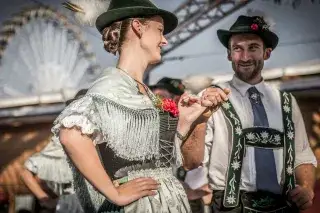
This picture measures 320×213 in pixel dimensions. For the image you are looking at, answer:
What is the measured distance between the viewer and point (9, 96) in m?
2.54

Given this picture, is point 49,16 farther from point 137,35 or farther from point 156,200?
point 156,200

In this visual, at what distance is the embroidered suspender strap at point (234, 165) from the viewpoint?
6.29ft

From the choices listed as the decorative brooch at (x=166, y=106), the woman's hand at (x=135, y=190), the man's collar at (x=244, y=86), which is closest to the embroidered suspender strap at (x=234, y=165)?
the man's collar at (x=244, y=86)

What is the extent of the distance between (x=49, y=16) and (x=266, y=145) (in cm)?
140

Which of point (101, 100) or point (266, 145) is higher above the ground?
point (101, 100)

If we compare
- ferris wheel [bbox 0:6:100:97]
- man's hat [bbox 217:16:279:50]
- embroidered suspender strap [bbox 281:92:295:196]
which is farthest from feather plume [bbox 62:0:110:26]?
embroidered suspender strap [bbox 281:92:295:196]

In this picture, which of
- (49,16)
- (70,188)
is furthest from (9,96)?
(70,188)

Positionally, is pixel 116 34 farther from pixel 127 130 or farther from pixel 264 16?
pixel 264 16

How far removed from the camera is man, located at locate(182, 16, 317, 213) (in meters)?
1.93

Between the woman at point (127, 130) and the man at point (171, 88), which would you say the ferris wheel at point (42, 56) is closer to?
the man at point (171, 88)

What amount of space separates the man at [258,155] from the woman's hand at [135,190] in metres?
0.53

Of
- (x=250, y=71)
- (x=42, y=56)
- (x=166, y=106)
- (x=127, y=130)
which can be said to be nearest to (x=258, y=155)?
(x=250, y=71)

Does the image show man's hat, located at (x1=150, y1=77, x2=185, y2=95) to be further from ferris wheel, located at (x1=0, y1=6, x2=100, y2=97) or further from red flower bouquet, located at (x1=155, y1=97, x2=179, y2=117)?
red flower bouquet, located at (x1=155, y1=97, x2=179, y2=117)

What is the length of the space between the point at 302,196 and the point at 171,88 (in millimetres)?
797
